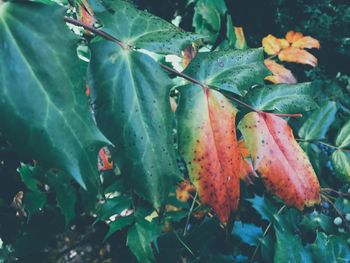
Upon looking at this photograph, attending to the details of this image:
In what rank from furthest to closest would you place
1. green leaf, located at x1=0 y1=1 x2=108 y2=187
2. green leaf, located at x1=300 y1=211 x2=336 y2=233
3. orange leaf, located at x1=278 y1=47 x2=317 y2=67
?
1. orange leaf, located at x1=278 y1=47 x2=317 y2=67
2. green leaf, located at x1=300 y1=211 x2=336 y2=233
3. green leaf, located at x1=0 y1=1 x2=108 y2=187

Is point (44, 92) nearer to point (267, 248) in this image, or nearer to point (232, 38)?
point (267, 248)

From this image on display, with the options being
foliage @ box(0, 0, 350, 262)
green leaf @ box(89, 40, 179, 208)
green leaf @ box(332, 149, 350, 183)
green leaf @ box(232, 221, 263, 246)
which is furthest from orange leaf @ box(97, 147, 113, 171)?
green leaf @ box(332, 149, 350, 183)

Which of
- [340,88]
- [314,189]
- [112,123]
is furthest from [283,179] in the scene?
[340,88]

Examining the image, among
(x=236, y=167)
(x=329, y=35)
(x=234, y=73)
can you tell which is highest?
(x=234, y=73)

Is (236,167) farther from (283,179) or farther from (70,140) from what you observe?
(70,140)

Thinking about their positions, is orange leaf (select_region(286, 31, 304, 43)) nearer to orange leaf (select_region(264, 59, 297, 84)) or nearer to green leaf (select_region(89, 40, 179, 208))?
orange leaf (select_region(264, 59, 297, 84))

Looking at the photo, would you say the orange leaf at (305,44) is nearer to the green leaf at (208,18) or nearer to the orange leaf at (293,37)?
the orange leaf at (293,37)
